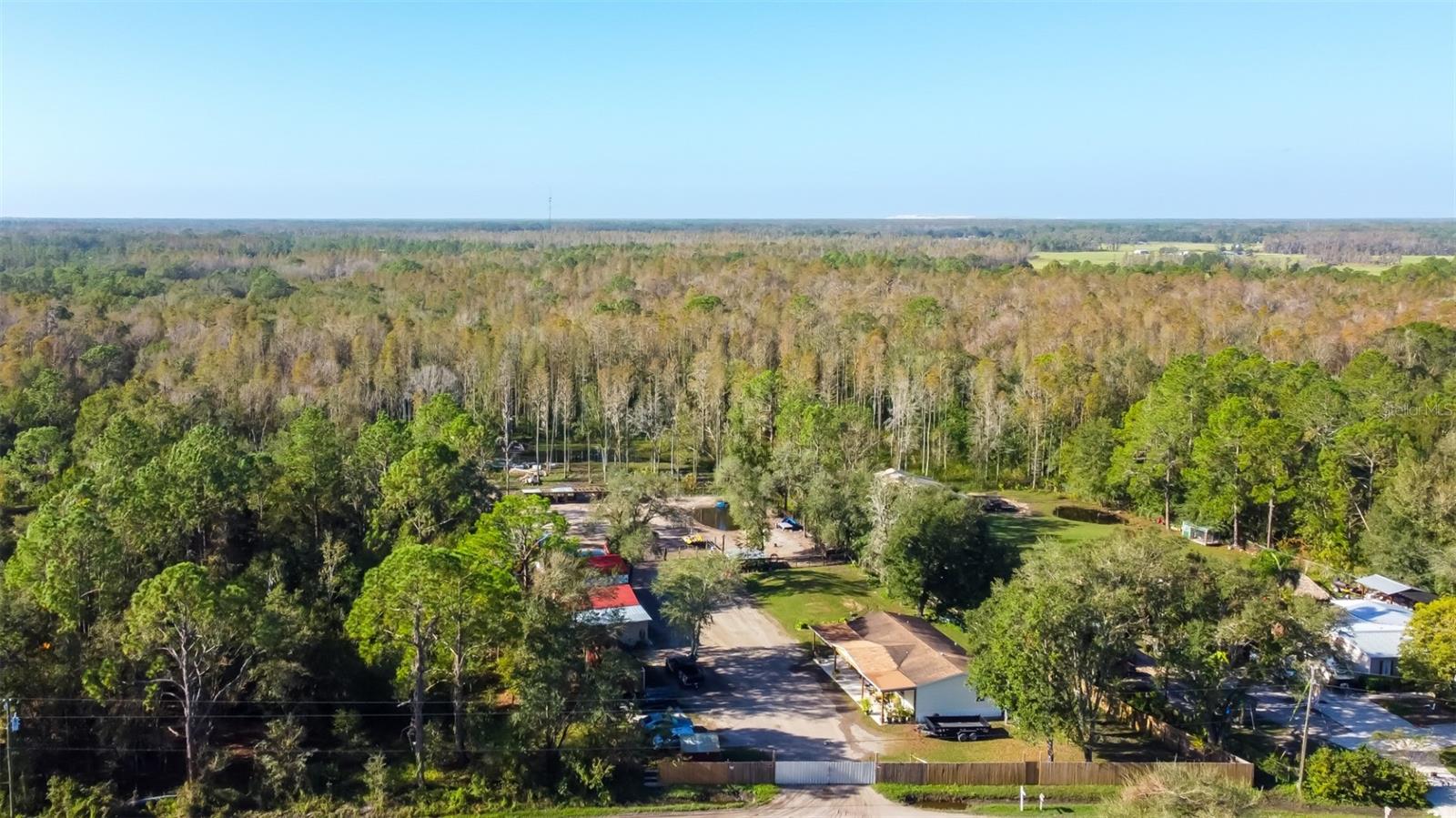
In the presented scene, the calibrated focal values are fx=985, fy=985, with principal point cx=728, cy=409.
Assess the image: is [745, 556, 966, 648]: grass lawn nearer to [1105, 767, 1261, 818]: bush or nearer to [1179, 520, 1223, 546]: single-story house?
[1105, 767, 1261, 818]: bush

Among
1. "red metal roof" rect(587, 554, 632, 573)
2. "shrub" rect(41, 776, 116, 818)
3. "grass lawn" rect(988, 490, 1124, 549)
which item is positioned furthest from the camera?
"grass lawn" rect(988, 490, 1124, 549)

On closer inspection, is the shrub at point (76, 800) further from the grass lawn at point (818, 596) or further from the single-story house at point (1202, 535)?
the single-story house at point (1202, 535)

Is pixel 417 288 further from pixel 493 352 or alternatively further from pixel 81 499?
pixel 81 499

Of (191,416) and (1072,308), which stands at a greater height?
(1072,308)

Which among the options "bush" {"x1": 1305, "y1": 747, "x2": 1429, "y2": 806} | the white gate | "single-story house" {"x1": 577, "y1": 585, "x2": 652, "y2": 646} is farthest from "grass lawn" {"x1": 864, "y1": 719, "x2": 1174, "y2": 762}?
"single-story house" {"x1": 577, "y1": 585, "x2": 652, "y2": 646}

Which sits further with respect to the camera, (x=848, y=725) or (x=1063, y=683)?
(x=848, y=725)

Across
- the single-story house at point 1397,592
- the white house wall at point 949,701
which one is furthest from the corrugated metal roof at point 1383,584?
the white house wall at point 949,701

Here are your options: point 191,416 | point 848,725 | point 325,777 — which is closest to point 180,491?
point 325,777
